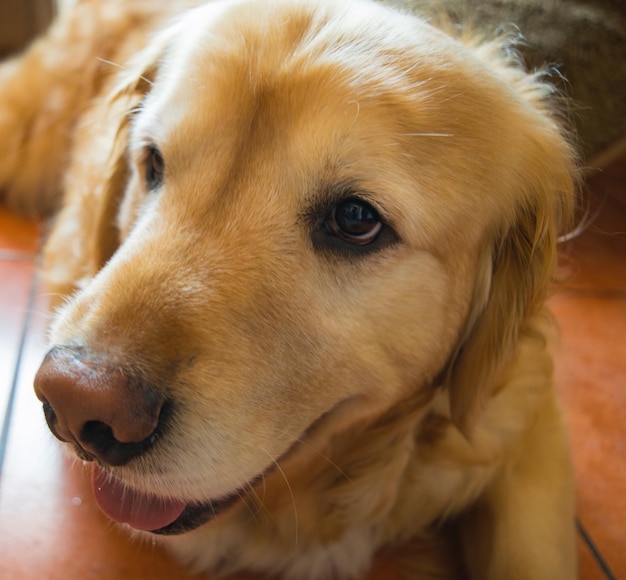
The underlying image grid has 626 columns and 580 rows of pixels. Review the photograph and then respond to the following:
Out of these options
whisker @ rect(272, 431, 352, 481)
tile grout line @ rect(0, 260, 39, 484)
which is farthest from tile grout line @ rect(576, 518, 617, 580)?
tile grout line @ rect(0, 260, 39, 484)

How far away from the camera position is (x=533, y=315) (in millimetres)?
1373

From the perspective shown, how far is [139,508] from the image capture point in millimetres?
1251

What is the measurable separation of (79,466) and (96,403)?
79 centimetres

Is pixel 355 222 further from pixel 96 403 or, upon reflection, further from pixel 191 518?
pixel 191 518

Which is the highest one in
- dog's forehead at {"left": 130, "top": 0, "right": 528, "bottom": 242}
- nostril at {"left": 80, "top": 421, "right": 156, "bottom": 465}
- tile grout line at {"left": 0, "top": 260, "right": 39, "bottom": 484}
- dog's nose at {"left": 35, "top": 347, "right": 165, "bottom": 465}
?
dog's forehead at {"left": 130, "top": 0, "right": 528, "bottom": 242}

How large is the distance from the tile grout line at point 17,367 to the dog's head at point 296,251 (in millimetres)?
573

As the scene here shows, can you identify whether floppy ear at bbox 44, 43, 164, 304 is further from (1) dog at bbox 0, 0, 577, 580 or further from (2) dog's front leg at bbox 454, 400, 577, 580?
(2) dog's front leg at bbox 454, 400, 577, 580

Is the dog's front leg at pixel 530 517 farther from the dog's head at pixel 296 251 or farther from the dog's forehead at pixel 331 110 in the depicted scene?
the dog's forehead at pixel 331 110

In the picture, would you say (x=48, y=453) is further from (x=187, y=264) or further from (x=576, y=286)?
(x=576, y=286)

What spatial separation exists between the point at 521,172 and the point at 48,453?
1.30 meters

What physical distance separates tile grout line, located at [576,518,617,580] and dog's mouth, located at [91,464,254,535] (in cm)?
93

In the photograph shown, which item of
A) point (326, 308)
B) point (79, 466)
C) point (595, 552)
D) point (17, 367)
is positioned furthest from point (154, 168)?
point (595, 552)

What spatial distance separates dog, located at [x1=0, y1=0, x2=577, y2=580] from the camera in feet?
3.47

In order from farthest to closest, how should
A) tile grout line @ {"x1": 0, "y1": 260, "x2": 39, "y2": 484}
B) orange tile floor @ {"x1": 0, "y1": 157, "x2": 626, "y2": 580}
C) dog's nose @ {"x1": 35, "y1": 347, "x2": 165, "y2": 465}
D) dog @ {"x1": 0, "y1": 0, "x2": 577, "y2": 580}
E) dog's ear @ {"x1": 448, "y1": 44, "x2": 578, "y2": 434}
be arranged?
tile grout line @ {"x1": 0, "y1": 260, "x2": 39, "y2": 484}, orange tile floor @ {"x1": 0, "y1": 157, "x2": 626, "y2": 580}, dog's ear @ {"x1": 448, "y1": 44, "x2": 578, "y2": 434}, dog @ {"x1": 0, "y1": 0, "x2": 577, "y2": 580}, dog's nose @ {"x1": 35, "y1": 347, "x2": 165, "y2": 465}
